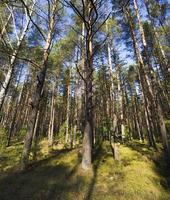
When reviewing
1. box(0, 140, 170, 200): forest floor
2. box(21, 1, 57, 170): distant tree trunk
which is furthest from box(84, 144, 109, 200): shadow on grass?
box(21, 1, 57, 170): distant tree trunk

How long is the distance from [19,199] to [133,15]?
1581cm

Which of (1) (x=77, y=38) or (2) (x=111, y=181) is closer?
(2) (x=111, y=181)

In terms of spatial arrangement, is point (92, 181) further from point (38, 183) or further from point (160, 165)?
point (160, 165)

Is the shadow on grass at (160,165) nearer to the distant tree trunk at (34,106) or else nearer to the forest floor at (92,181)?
the forest floor at (92,181)

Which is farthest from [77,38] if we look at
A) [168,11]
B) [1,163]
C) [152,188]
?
[152,188]

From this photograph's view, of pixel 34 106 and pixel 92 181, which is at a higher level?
pixel 34 106

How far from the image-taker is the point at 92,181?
24.0ft

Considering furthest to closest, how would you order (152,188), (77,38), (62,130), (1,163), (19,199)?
(62,130) < (77,38) < (1,163) < (152,188) < (19,199)

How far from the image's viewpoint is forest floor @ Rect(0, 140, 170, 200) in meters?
6.44

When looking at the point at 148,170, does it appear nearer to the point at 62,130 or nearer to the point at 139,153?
the point at 139,153

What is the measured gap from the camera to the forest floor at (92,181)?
644 cm

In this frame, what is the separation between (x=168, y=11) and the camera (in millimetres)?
18016

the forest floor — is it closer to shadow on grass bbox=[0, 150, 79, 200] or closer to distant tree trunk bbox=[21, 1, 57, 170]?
shadow on grass bbox=[0, 150, 79, 200]

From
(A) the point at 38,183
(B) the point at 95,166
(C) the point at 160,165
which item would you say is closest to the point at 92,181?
(B) the point at 95,166
